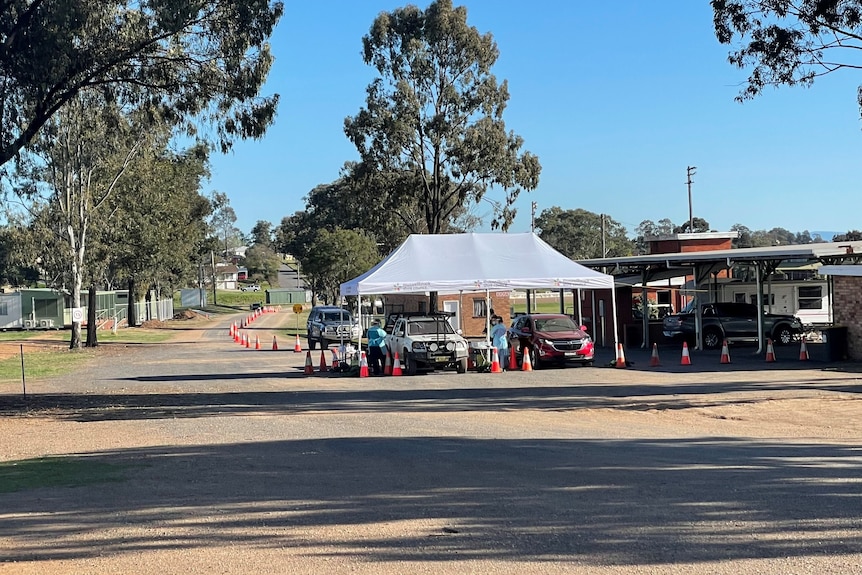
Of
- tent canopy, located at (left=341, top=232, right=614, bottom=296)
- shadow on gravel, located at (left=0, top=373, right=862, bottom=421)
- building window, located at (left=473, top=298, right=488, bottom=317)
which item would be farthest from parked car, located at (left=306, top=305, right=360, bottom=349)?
shadow on gravel, located at (left=0, top=373, right=862, bottom=421)

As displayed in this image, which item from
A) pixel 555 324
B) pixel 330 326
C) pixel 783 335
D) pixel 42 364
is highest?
pixel 555 324

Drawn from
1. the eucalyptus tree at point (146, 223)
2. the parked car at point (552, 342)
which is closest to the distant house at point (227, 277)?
the eucalyptus tree at point (146, 223)

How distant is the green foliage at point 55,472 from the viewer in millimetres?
9781

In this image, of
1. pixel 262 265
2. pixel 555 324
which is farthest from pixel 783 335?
pixel 262 265

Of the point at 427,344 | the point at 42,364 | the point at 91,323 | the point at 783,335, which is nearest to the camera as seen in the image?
the point at 427,344

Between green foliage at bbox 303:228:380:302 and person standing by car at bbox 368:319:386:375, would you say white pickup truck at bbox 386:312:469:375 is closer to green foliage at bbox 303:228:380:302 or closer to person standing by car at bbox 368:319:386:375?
person standing by car at bbox 368:319:386:375

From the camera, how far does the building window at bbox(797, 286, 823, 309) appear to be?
4122 centimetres

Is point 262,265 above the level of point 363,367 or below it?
above

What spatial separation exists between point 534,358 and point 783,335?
11568mm

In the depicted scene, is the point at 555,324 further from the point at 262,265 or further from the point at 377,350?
the point at 262,265

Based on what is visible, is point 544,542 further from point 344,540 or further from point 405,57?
point 405,57

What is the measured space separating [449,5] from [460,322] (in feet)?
61.0

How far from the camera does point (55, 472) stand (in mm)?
10516

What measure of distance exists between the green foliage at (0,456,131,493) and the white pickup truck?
1379cm
